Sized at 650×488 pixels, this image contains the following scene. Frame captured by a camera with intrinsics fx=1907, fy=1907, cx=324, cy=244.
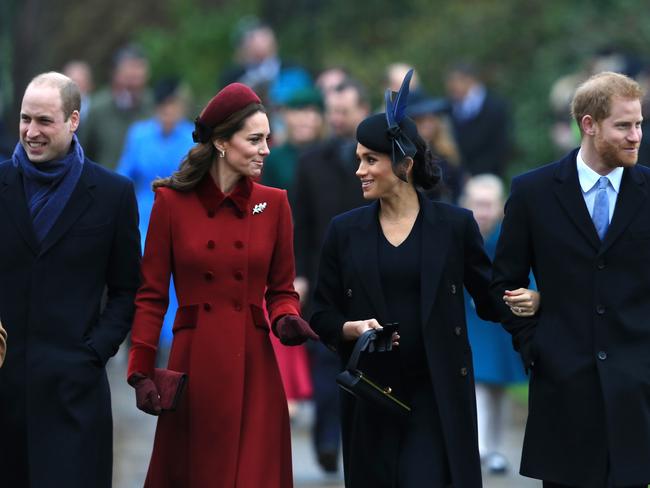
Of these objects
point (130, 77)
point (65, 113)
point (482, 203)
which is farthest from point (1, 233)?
point (130, 77)

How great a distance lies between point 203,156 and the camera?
8242 mm

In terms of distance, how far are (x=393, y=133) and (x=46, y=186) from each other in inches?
58.1

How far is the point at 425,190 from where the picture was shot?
841 cm

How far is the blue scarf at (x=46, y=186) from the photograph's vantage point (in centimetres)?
795

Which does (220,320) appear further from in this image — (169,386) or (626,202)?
(626,202)

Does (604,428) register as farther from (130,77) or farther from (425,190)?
(130,77)

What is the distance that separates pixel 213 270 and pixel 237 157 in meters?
0.50

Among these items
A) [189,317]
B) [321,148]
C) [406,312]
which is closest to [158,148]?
[321,148]

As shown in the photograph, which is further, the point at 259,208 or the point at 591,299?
the point at 259,208

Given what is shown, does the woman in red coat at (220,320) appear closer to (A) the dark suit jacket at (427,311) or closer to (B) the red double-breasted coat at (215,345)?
(B) the red double-breasted coat at (215,345)

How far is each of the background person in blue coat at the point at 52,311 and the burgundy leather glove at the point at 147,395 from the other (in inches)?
8.0

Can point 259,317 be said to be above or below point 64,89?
below

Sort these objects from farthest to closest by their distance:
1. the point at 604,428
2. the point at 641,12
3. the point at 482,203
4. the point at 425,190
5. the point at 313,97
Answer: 1. the point at 641,12
2. the point at 313,97
3. the point at 482,203
4. the point at 425,190
5. the point at 604,428

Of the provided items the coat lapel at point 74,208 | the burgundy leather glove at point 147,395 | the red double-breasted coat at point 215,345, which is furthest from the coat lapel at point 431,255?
the coat lapel at point 74,208
